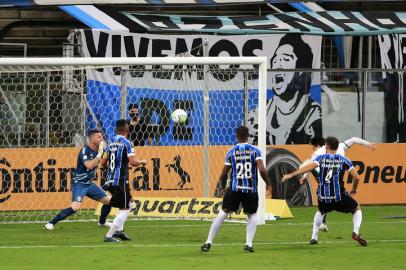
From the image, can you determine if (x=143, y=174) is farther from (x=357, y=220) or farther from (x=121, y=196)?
(x=357, y=220)

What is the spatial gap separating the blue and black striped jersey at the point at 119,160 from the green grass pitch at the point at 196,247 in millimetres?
997

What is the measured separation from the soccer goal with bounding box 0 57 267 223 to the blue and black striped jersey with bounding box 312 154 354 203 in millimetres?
5643

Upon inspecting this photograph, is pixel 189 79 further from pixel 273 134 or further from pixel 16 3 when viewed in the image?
pixel 16 3

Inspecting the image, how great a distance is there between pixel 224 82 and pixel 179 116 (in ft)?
4.90

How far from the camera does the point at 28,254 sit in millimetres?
16969

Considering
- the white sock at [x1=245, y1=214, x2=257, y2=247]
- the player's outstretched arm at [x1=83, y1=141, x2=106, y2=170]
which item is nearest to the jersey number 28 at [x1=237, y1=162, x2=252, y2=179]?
the white sock at [x1=245, y1=214, x2=257, y2=247]

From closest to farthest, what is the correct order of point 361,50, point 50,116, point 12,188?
1. point 12,188
2. point 50,116
3. point 361,50

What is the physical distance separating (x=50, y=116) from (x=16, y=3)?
4.24 m

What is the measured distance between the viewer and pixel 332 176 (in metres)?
18.4

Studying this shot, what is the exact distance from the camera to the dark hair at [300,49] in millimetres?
30422

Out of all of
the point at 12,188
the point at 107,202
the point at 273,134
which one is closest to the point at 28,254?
the point at 107,202

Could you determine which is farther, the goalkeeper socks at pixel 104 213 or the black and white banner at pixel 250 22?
the black and white banner at pixel 250 22

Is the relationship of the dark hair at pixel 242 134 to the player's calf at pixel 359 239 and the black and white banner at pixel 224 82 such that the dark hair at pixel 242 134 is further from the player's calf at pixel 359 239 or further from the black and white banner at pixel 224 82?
the black and white banner at pixel 224 82

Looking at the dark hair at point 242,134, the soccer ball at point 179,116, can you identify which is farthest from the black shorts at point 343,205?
the soccer ball at point 179,116
